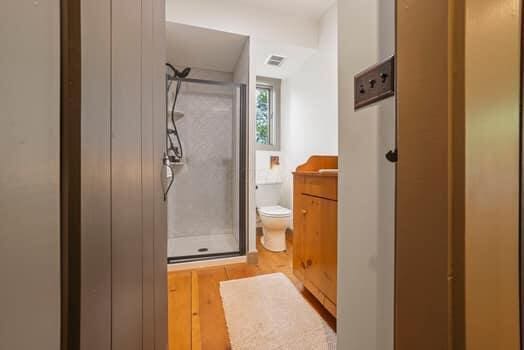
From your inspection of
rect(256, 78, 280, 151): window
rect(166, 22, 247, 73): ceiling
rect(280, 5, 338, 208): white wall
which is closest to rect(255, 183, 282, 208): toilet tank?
rect(280, 5, 338, 208): white wall

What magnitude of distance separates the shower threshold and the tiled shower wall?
7cm

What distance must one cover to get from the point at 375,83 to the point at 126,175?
641 mm

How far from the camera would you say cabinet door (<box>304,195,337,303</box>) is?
1253 millimetres

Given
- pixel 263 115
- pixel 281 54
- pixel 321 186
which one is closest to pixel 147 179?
pixel 321 186

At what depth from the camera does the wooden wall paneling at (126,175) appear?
37cm

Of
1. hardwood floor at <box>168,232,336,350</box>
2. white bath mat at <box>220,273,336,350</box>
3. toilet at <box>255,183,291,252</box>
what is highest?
toilet at <box>255,183,291,252</box>

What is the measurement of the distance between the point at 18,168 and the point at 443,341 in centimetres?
66

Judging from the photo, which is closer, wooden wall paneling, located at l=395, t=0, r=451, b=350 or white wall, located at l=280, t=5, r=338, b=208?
wooden wall paneling, located at l=395, t=0, r=451, b=350

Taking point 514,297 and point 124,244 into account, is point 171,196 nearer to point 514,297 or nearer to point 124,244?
point 124,244

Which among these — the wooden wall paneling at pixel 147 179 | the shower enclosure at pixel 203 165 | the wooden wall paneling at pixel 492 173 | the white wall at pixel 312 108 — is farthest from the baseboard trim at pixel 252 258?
the wooden wall paneling at pixel 492 173

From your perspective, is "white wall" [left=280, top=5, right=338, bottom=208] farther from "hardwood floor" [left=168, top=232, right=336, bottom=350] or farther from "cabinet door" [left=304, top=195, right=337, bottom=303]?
"hardwood floor" [left=168, top=232, right=336, bottom=350]

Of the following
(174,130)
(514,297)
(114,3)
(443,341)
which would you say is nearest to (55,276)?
(114,3)

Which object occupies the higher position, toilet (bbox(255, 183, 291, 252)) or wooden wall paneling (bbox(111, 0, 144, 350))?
wooden wall paneling (bbox(111, 0, 144, 350))

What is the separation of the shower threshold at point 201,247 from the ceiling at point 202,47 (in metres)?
2.04
